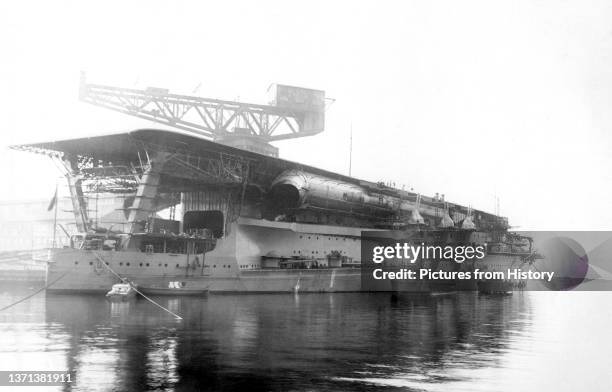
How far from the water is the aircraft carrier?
972cm

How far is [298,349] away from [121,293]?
853 inches

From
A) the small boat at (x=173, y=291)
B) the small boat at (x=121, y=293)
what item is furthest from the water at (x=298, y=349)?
the small boat at (x=173, y=291)

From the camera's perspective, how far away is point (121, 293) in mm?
37406

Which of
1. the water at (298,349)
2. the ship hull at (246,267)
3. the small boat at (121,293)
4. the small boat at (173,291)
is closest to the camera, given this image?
the water at (298,349)

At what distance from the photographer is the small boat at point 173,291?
132 feet

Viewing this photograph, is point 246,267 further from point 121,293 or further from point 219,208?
point 121,293

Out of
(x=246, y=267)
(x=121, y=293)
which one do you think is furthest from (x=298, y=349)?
(x=246, y=267)

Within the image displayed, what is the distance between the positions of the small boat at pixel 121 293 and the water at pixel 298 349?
11.7 feet

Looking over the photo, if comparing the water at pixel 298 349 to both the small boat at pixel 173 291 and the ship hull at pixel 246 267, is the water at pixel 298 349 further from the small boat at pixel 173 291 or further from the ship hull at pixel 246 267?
the small boat at pixel 173 291

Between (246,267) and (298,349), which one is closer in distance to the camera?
(298,349)

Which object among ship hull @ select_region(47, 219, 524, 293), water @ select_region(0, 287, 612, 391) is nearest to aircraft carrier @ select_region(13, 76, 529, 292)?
ship hull @ select_region(47, 219, 524, 293)

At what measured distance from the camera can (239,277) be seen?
156 ft

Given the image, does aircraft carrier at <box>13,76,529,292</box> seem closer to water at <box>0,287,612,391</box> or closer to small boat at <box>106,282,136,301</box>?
small boat at <box>106,282,136,301</box>

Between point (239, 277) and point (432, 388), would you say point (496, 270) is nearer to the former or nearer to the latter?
point (239, 277)
